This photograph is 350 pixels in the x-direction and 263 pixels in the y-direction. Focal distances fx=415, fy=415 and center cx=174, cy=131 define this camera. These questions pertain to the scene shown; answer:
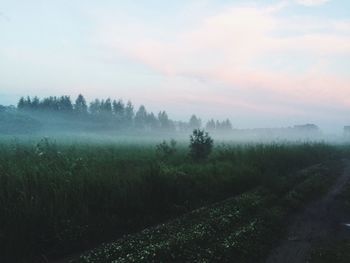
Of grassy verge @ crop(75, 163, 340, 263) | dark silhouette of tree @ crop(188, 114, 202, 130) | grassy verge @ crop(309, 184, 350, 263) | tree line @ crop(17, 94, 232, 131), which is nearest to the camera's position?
grassy verge @ crop(75, 163, 340, 263)

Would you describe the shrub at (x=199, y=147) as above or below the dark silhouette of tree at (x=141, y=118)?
below

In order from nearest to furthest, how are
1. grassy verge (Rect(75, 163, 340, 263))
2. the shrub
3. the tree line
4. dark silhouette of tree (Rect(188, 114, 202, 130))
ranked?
grassy verge (Rect(75, 163, 340, 263)) → the shrub → the tree line → dark silhouette of tree (Rect(188, 114, 202, 130))

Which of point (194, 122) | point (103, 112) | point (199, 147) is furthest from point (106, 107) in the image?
point (199, 147)

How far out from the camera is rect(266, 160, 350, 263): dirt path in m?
10.4

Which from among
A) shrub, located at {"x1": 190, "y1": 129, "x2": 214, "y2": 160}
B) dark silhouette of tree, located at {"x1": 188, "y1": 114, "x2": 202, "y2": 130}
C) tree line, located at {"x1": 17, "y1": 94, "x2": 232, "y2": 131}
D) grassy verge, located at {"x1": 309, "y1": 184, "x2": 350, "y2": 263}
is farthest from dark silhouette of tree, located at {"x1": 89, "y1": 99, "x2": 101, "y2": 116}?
grassy verge, located at {"x1": 309, "y1": 184, "x2": 350, "y2": 263}

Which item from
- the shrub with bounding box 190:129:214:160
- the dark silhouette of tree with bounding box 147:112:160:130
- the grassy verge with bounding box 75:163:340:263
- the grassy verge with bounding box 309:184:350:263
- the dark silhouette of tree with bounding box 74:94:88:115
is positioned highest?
the dark silhouette of tree with bounding box 74:94:88:115

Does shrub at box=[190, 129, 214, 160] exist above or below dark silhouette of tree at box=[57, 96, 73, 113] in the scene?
below

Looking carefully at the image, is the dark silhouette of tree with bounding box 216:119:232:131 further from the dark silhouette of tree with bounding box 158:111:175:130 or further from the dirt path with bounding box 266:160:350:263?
the dirt path with bounding box 266:160:350:263

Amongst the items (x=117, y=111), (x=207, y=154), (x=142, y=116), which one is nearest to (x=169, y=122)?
(x=142, y=116)

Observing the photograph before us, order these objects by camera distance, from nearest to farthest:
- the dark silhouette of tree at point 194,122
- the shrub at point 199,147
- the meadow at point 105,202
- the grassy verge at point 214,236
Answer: the grassy verge at point 214,236
the meadow at point 105,202
the shrub at point 199,147
the dark silhouette of tree at point 194,122

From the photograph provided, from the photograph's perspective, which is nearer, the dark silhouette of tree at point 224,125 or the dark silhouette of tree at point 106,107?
the dark silhouette of tree at point 106,107

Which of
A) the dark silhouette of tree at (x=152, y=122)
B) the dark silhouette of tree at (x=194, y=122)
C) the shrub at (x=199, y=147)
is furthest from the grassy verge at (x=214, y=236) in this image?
the dark silhouette of tree at (x=194, y=122)

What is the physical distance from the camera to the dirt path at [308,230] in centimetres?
1039

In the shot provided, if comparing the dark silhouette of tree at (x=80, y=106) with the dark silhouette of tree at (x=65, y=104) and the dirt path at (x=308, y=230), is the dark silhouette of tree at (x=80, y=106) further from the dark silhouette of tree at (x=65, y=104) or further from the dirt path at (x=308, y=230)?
the dirt path at (x=308, y=230)
